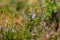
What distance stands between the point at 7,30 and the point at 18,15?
2.97 ft

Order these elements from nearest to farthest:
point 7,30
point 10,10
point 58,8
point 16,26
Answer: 1. point 7,30
2. point 16,26
3. point 58,8
4. point 10,10

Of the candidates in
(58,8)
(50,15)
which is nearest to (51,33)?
(50,15)

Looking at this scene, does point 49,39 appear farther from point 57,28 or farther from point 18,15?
point 18,15

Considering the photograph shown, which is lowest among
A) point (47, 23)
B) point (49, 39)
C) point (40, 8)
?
point (49, 39)

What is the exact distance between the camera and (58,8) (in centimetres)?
428

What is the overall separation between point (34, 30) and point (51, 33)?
1.13 ft

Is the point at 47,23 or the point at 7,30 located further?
the point at 47,23

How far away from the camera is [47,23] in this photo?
13.4 feet

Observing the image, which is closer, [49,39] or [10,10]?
[49,39]

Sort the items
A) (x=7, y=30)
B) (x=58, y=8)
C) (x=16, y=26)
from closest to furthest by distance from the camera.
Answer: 1. (x=7, y=30)
2. (x=16, y=26)
3. (x=58, y=8)

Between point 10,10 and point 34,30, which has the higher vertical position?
point 10,10

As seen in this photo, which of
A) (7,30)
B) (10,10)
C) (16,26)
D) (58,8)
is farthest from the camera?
(10,10)

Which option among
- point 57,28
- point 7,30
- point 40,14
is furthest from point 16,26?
point 57,28

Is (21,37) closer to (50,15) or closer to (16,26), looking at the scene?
(16,26)
